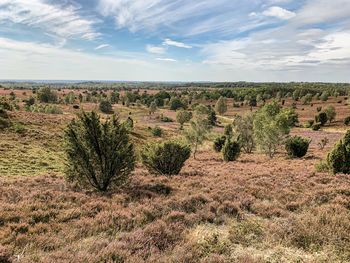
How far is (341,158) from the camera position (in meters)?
18.0

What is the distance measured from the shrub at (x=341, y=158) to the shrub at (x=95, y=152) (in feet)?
44.3

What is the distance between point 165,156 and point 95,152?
642cm

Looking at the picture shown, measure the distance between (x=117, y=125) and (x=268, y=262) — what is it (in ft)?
28.9

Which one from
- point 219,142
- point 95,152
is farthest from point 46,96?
point 95,152

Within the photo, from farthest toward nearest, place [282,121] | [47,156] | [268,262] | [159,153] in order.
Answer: [282,121], [47,156], [159,153], [268,262]

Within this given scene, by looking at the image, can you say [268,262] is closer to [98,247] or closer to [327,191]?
[98,247]

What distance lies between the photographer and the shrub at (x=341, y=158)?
1778cm

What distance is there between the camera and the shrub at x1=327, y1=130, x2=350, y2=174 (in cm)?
1778

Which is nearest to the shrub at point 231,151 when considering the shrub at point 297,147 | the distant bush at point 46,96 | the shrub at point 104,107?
the shrub at point 297,147

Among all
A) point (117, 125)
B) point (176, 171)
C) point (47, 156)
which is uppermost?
point (117, 125)

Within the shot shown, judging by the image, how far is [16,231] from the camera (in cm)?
726

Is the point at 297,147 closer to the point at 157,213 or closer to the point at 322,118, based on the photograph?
the point at 157,213

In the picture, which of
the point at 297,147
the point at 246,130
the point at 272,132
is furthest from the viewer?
the point at 246,130

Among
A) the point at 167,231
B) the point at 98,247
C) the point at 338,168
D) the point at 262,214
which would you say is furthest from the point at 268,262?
the point at 338,168
